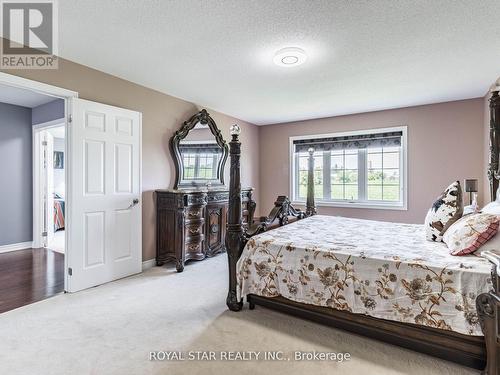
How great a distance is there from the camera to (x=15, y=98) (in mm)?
4184

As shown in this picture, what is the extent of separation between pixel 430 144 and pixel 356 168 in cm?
120

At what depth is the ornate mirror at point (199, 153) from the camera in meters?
4.10

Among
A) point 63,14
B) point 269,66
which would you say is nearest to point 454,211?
point 269,66

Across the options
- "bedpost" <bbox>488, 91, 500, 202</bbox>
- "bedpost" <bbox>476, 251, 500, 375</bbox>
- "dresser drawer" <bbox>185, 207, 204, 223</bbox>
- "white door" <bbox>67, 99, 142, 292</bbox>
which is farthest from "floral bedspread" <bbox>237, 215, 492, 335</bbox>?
"white door" <bbox>67, 99, 142, 292</bbox>

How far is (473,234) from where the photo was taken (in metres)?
1.85

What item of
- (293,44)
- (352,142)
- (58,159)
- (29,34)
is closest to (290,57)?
(293,44)

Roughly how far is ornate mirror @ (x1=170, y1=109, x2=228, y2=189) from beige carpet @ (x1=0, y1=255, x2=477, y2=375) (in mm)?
1908

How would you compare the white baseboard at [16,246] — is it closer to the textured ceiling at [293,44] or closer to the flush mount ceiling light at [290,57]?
the textured ceiling at [293,44]

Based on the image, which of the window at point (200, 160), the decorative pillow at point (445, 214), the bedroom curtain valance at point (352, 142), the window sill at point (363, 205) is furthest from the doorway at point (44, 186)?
the decorative pillow at point (445, 214)

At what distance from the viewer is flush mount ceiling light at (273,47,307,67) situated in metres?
2.54

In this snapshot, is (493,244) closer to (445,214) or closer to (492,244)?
(492,244)

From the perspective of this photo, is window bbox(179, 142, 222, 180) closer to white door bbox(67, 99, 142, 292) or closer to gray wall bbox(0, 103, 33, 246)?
white door bbox(67, 99, 142, 292)

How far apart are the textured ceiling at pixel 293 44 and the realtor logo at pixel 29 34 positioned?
99mm

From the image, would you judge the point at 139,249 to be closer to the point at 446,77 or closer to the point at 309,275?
the point at 309,275
